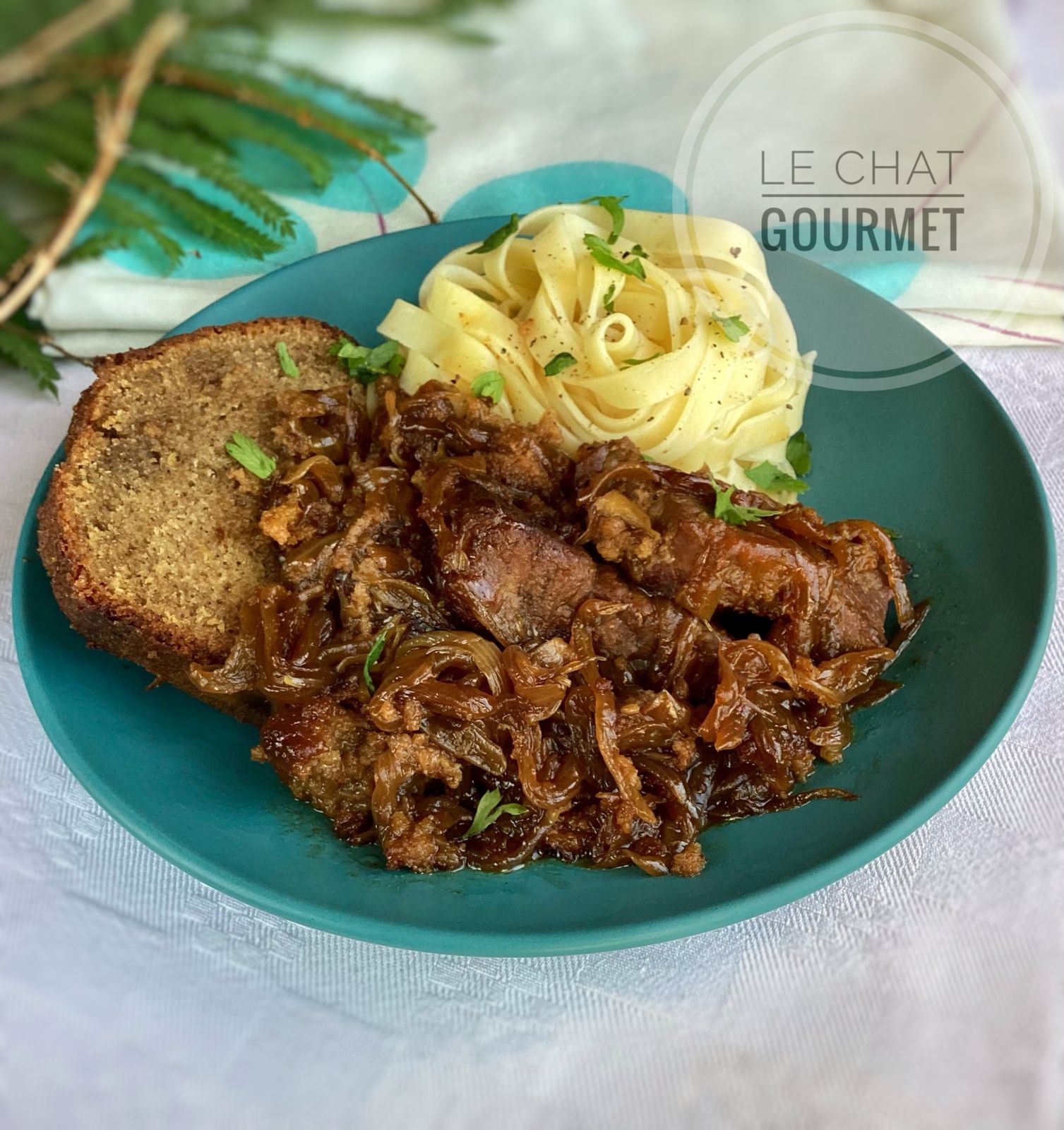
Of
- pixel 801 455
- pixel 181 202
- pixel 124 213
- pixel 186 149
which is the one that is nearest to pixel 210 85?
pixel 186 149

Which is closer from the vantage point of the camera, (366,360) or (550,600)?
(550,600)

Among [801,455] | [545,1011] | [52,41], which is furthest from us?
[801,455]

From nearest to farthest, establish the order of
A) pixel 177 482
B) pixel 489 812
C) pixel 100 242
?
pixel 100 242 → pixel 489 812 → pixel 177 482

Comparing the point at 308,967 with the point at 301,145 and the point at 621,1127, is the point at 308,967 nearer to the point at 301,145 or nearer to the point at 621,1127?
the point at 621,1127

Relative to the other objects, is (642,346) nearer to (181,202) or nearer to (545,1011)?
(545,1011)

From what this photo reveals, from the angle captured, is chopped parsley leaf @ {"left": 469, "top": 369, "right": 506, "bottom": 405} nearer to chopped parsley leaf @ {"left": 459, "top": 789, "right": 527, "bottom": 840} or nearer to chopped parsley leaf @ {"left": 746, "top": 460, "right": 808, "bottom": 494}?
chopped parsley leaf @ {"left": 746, "top": 460, "right": 808, "bottom": 494}

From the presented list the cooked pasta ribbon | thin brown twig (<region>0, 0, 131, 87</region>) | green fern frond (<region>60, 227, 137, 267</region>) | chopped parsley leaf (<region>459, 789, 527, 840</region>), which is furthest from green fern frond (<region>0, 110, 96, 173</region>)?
the cooked pasta ribbon

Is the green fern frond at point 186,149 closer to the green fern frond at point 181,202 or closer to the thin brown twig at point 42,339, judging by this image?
the green fern frond at point 181,202

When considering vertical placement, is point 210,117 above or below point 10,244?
above
